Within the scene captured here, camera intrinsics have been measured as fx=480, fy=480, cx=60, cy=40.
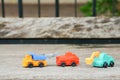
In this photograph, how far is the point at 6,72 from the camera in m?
9.21

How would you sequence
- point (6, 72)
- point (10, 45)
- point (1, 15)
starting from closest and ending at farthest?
point (6, 72) → point (10, 45) → point (1, 15)

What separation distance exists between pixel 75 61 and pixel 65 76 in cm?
119

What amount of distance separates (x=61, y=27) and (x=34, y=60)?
5.77m

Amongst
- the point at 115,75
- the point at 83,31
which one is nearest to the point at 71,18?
the point at 83,31

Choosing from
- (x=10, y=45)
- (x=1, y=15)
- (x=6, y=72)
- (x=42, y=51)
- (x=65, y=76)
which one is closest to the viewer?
(x=65, y=76)

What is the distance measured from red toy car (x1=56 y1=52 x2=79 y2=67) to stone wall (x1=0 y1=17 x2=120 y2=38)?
5321mm

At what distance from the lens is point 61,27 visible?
15.3m

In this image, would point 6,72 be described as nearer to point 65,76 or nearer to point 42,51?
point 65,76

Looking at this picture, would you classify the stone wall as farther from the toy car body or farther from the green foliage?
the toy car body

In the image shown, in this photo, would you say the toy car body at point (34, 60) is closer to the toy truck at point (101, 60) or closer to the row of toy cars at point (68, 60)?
the row of toy cars at point (68, 60)

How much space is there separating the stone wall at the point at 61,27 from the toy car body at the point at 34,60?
17.8ft

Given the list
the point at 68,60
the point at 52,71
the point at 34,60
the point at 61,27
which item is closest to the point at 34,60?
the point at 34,60

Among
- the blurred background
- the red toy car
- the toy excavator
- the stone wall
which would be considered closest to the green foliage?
the blurred background

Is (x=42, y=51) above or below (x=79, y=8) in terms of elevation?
below
